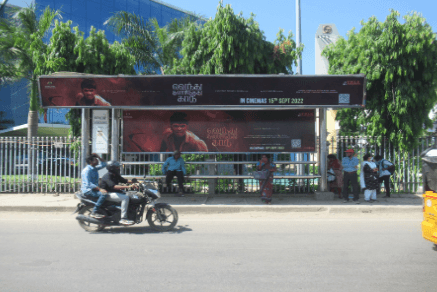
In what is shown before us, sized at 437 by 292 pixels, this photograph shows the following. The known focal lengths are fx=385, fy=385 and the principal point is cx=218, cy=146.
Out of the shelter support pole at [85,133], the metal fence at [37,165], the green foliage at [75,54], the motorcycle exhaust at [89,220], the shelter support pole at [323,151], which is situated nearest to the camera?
the motorcycle exhaust at [89,220]

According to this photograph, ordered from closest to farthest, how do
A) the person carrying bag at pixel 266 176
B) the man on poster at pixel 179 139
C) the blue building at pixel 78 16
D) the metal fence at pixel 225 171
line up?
the person carrying bag at pixel 266 176
the man on poster at pixel 179 139
the metal fence at pixel 225 171
the blue building at pixel 78 16

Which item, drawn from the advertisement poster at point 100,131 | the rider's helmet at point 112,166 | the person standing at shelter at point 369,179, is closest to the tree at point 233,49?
the advertisement poster at point 100,131

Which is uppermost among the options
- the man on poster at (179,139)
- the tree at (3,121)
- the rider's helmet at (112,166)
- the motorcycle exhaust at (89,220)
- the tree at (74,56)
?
the tree at (74,56)

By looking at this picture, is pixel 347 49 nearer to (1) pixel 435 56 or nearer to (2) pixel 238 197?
(1) pixel 435 56

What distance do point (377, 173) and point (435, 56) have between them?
418cm

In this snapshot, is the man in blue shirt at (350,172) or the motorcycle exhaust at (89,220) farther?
the man in blue shirt at (350,172)

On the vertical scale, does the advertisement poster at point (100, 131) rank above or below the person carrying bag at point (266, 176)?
above

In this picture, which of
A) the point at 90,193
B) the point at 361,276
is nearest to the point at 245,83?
the point at 90,193

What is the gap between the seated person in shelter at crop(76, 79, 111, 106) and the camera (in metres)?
11.0

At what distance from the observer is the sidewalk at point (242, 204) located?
10.2 metres

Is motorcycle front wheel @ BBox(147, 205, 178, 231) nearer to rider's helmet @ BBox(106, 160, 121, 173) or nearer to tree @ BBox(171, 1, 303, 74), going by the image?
rider's helmet @ BBox(106, 160, 121, 173)

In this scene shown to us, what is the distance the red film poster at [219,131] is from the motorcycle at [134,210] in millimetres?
4465

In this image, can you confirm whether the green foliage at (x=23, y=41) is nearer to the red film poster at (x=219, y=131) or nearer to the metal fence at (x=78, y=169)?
the metal fence at (x=78, y=169)

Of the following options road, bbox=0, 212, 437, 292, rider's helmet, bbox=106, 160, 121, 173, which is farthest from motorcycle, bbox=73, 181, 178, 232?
rider's helmet, bbox=106, 160, 121, 173
